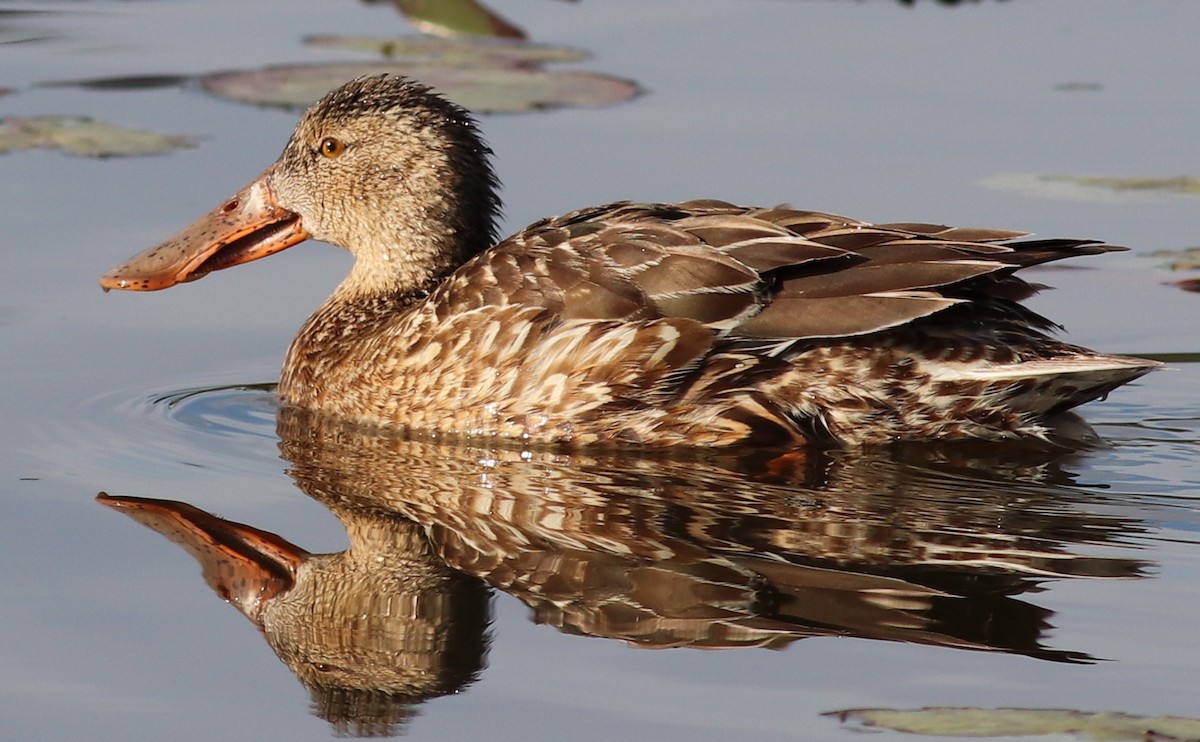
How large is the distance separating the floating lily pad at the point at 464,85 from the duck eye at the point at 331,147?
9.77 ft

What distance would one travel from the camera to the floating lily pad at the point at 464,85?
12797 millimetres

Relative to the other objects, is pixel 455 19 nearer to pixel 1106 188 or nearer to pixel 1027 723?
pixel 1106 188

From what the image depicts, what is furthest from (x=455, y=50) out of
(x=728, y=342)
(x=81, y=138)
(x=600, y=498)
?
(x=600, y=498)

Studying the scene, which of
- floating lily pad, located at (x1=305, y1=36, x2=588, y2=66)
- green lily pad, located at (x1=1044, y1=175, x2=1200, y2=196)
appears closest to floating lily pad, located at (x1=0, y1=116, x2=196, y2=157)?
floating lily pad, located at (x1=305, y1=36, x2=588, y2=66)

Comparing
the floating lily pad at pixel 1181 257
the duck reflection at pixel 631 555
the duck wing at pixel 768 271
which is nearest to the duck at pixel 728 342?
the duck wing at pixel 768 271

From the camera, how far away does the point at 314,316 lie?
9.66 metres

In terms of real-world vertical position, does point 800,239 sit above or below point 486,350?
above

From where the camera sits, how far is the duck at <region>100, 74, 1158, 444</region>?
812cm

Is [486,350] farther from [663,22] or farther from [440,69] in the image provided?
[663,22]

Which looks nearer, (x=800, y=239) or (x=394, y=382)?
(x=800, y=239)

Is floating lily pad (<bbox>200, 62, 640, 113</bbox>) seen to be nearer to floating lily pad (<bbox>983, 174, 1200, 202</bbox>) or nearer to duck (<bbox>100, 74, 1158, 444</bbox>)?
floating lily pad (<bbox>983, 174, 1200, 202</bbox>)

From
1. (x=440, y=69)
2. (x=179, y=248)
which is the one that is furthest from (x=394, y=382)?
(x=440, y=69)

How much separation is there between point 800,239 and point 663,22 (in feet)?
23.1

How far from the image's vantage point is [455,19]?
49.0ft
